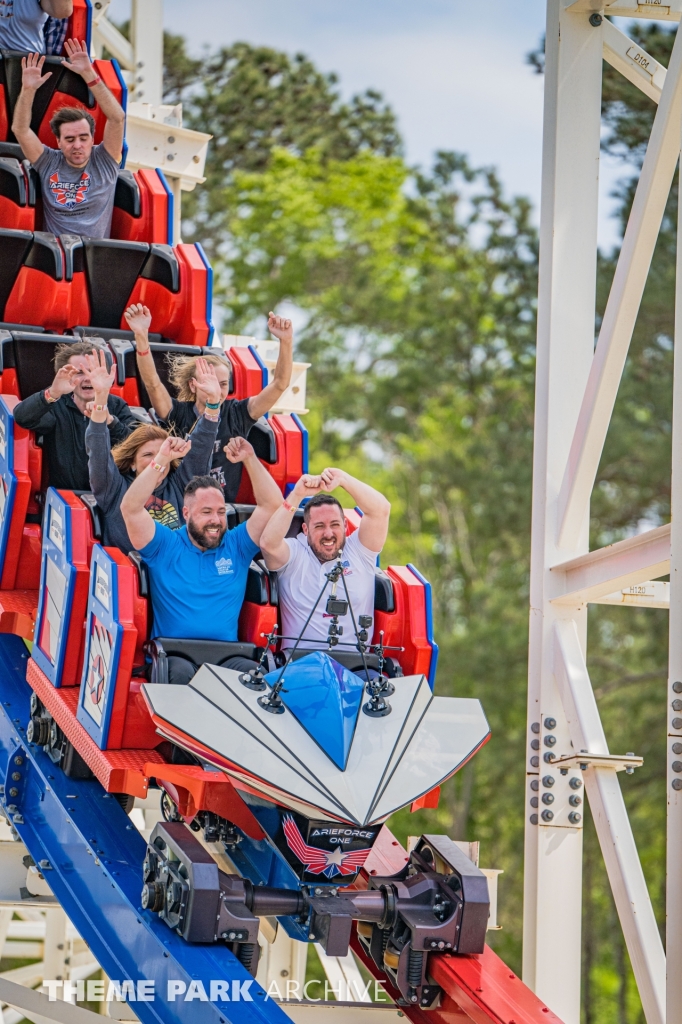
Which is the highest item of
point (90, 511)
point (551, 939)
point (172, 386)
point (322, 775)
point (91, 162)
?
point (91, 162)

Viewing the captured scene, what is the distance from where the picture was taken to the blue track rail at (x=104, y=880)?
3.83 m

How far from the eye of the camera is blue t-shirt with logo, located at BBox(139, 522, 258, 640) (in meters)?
4.58

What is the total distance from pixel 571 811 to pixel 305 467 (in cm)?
168

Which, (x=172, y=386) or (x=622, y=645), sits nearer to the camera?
(x=172, y=386)

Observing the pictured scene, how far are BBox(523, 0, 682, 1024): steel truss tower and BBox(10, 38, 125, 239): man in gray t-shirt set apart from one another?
2.20 m

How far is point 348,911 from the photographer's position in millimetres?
3941

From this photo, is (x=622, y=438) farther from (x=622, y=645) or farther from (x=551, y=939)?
(x=551, y=939)

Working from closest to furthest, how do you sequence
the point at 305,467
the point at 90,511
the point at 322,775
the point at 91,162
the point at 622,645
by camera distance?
the point at 322,775, the point at 90,511, the point at 305,467, the point at 91,162, the point at 622,645

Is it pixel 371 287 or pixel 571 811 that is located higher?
pixel 371 287

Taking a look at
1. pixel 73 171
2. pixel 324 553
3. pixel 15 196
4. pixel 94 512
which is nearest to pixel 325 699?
pixel 324 553

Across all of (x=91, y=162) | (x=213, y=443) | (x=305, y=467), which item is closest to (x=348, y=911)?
(x=213, y=443)

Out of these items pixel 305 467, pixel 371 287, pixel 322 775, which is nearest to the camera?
pixel 322 775

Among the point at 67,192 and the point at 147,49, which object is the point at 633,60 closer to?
the point at 67,192

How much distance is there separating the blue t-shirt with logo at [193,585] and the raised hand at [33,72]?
2.91 m
